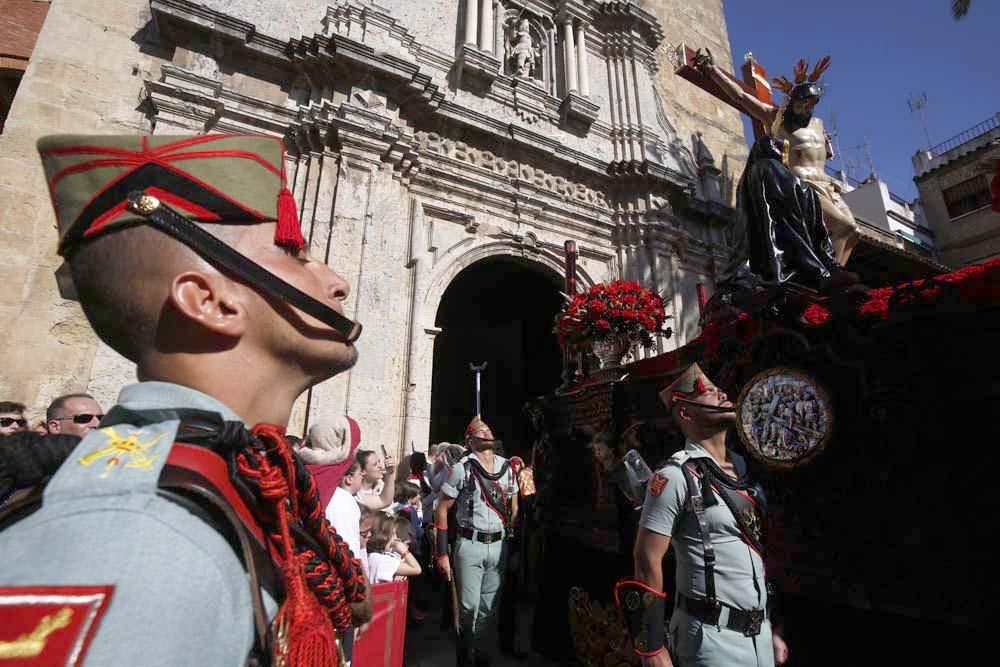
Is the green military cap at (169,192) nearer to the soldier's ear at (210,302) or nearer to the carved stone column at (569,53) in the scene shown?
the soldier's ear at (210,302)

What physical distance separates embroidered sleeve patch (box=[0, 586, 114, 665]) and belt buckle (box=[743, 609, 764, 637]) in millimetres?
2234

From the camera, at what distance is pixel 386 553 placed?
10.5 feet

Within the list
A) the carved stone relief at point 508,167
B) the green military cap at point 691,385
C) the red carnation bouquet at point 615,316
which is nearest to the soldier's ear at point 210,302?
the green military cap at point 691,385

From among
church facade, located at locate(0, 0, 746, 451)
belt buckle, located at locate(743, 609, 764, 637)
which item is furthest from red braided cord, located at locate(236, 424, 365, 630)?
church facade, located at locate(0, 0, 746, 451)

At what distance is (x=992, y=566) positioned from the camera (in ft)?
6.45

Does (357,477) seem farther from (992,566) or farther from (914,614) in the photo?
(992,566)

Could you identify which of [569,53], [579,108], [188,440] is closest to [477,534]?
[188,440]

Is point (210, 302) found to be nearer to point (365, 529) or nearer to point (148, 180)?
point (148, 180)

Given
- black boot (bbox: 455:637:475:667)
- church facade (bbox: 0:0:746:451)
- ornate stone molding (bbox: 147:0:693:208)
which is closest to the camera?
black boot (bbox: 455:637:475:667)

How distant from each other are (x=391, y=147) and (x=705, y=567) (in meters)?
6.48

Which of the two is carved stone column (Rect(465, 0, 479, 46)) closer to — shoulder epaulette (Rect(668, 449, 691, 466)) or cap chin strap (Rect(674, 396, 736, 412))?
cap chin strap (Rect(674, 396, 736, 412))

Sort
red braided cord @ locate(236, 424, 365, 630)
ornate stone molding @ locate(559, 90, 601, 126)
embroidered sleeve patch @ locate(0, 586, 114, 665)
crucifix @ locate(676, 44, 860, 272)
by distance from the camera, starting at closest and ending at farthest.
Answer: embroidered sleeve patch @ locate(0, 586, 114, 665) < red braided cord @ locate(236, 424, 365, 630) < crucifix @ locate(676, 44, 860, 272) < ornate stone molding @ locate(559, 90, 601, 126)

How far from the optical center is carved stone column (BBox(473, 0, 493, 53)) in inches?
340

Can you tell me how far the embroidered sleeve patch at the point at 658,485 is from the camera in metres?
2.08
